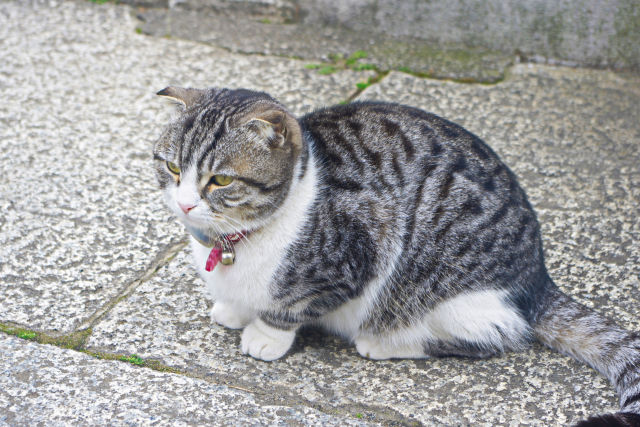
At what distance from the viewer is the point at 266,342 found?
2562 mm

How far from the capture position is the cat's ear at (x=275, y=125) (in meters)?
2.30

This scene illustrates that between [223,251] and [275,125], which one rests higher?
[275,125]

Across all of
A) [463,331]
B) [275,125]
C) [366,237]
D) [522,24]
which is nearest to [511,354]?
[463,331]

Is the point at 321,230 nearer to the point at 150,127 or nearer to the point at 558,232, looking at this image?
the point at 558,232

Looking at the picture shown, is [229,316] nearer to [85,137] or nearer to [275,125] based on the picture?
[275,125]

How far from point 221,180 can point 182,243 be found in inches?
35.0

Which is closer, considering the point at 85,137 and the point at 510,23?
the point at 85,137

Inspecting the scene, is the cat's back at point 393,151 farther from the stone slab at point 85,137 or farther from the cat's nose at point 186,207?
the stone slab at point 85,137

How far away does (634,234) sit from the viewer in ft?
10.6

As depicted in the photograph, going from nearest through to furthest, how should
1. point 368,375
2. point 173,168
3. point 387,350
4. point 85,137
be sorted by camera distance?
point 173,168 < point 368,375 < point 387,350 < point 85,137

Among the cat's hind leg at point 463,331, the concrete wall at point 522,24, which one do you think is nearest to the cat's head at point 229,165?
the cat's hind leg at point 463,331

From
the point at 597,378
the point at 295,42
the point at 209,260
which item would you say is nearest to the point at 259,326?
the point at 209,260

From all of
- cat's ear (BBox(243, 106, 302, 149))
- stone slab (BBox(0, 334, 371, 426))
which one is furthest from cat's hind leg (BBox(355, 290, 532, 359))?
cat's ear (BBox(243, 106, 302, 149))

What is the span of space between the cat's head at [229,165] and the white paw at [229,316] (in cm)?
38
